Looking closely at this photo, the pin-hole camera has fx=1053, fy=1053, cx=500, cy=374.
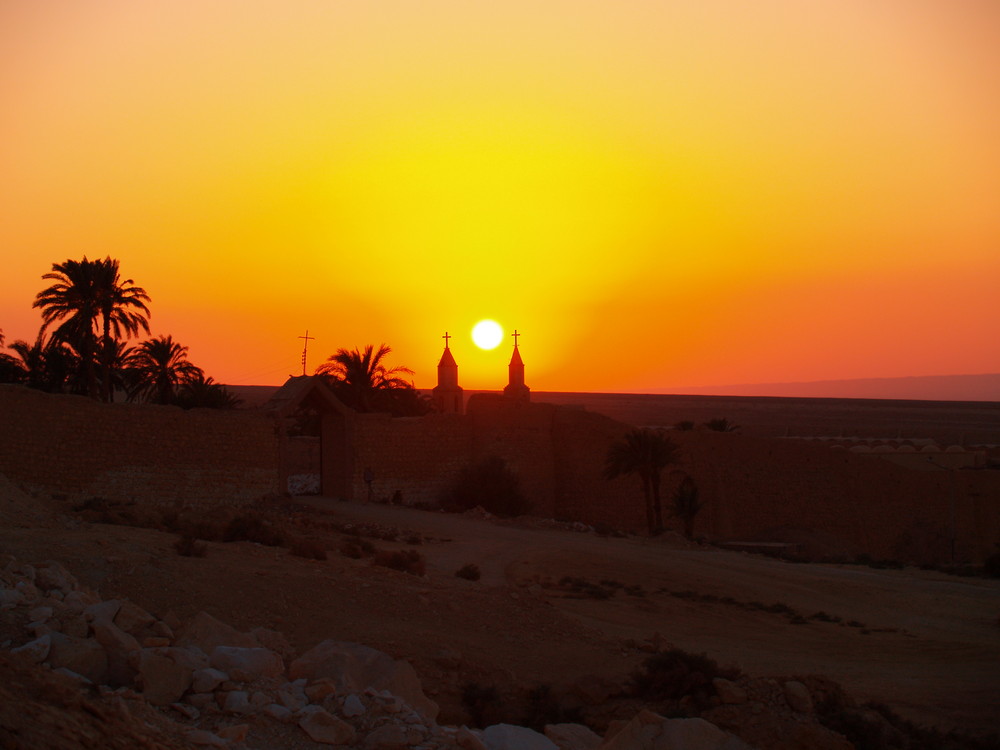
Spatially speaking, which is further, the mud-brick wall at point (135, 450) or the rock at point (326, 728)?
the mud-brick wall at point (135, 450)

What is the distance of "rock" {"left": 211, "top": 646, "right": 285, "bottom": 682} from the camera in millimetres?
7770

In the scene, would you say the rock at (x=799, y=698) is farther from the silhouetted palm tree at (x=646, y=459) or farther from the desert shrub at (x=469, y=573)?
the silhouetted palm tree at (x=646, y=459)

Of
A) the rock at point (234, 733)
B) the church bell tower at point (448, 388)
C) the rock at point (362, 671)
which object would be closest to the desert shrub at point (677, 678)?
the rock at point (362, 671)

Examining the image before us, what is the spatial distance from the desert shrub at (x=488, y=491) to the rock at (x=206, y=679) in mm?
20854

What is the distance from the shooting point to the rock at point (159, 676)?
24.1 ft

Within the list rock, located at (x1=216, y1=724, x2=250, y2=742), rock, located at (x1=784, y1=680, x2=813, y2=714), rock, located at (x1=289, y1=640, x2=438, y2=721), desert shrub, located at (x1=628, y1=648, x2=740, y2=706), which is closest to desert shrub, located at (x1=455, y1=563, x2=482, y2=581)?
desert shrub, located at (x1=628, y1=648, x2=740, y2=706)

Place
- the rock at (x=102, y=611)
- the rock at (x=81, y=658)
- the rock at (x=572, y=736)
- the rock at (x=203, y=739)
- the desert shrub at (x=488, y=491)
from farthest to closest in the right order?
the desert shrub at (x=488, y=491)
the rock at (x=572, y=736)
the rock at (x=102, y=611)
the rock at (x=81, y=658)
the rock at (x=203, y=739)

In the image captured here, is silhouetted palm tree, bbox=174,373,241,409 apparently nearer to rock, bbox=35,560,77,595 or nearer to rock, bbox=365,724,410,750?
rock, bbox=35,560,77,595

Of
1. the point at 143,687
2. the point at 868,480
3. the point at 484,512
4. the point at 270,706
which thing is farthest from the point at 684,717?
the point at 868,480

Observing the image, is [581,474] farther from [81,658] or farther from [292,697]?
[81,658]

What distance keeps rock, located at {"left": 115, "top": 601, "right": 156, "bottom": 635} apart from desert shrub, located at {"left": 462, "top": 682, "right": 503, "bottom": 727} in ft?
9.30

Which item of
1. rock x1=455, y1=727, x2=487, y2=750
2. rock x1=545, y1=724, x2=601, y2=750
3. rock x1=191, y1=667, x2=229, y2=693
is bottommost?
rock x1=545, y1=724, x2=601, y2=750

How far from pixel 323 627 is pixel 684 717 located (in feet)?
12.9

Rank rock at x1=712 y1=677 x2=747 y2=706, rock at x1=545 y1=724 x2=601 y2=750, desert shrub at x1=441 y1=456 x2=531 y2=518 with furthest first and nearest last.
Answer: desert shrub at x1=441 y1=456 x2=531 y2=518, rock at x1=712 y1=677 x2=747 y2=706, rock at x1=545 y1=724 x2=601 y2=750
